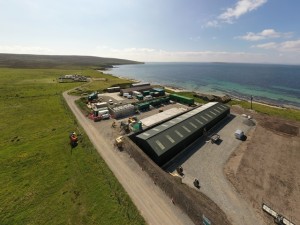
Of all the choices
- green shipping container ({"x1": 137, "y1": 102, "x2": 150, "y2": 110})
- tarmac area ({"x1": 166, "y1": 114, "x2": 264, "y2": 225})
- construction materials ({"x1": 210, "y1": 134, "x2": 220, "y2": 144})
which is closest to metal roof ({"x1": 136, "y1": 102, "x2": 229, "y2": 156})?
tarmac area ({"x1": 166, "y1": 114, "x2": 264, "y2": 225})

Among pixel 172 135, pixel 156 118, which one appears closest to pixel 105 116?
pixel 156 118

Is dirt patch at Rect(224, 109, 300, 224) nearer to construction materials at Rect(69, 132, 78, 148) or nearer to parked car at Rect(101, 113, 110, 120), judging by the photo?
construction materials at Rect(69, 132, 78, 148)

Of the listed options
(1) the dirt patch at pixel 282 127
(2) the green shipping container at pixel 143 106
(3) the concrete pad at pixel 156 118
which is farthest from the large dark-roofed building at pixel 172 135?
(2) the green shipping container at pixel 143 106

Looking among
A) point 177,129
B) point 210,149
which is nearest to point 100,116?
point 177,129

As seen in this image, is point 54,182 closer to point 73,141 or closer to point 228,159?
point 73,141

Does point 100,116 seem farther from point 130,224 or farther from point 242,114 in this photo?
point 242,114

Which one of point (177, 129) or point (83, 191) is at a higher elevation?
point (177, 129)
